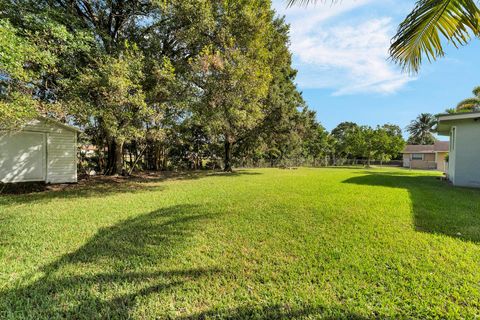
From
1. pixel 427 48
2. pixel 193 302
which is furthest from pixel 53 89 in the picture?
pixel 427 48

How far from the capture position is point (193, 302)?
2.32 metres

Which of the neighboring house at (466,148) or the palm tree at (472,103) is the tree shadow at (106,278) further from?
the palm tree at (472,103)

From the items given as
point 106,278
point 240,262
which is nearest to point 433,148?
point 240,262

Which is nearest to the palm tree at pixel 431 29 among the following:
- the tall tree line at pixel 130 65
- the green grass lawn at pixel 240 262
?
the green grass lawn at pixel 240 262

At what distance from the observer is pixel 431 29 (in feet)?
8.93

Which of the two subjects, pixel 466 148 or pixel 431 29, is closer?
pixel 431 29

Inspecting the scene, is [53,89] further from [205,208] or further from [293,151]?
[293,151]

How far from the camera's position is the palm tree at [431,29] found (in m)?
2.40

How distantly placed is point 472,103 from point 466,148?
794cm

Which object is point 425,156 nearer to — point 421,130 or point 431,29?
point 421,130

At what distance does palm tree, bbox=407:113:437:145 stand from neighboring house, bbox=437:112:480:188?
4996 centimetres

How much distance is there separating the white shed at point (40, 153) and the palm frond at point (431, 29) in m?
10.9

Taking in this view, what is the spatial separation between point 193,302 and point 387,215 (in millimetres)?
4536

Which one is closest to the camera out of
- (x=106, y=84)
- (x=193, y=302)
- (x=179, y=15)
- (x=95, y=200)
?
(x=193, y=302)
